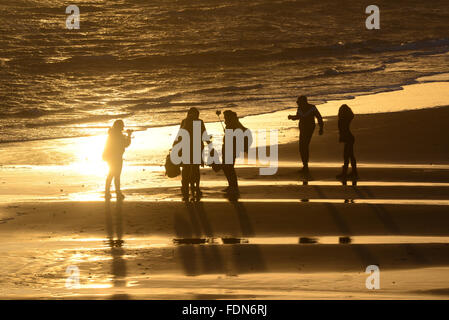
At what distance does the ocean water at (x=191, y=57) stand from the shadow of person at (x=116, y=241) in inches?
430

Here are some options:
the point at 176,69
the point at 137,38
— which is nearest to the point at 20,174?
the point at 176,69

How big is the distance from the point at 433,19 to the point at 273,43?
19.5 meters

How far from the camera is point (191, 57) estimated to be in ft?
161

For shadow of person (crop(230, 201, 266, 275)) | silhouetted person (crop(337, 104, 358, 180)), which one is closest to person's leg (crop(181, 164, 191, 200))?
shadow of person (crop(230, 201, 266, 275))

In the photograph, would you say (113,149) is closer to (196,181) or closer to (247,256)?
(196,181)

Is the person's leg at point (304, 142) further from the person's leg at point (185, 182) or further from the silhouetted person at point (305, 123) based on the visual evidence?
the person's leg at point (185, 182)

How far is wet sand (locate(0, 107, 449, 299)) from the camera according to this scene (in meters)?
9.59

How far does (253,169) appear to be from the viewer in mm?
18047

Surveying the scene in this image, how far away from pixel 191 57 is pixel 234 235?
37379 mm

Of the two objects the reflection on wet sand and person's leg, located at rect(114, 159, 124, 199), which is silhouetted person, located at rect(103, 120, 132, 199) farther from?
the reflection on wet sand

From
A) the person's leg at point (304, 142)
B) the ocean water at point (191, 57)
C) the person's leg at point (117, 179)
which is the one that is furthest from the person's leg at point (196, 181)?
the ocean water at point (191, 57)
